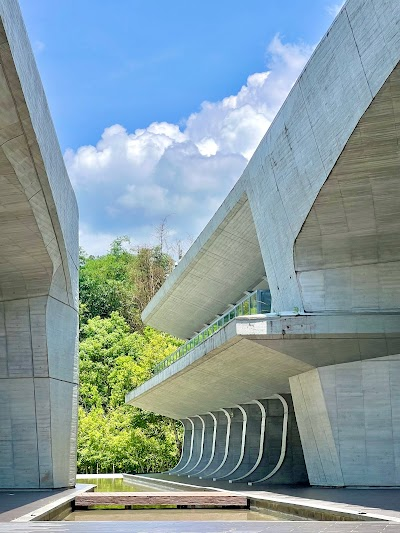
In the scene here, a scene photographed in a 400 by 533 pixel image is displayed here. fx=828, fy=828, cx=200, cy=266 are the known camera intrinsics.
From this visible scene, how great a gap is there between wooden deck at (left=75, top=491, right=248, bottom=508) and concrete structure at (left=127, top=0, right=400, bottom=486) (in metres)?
3.18

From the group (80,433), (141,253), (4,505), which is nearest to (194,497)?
(4,505)

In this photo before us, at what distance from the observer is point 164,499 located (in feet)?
62.1

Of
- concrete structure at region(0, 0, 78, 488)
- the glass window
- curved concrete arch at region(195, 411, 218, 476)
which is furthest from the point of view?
curved concrete arch at region(195, 411, 218, 476)

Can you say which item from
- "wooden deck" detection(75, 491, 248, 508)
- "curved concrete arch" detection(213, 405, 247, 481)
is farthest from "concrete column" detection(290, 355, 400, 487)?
"curved concrete arch" detection(213, 405, 247, 481)

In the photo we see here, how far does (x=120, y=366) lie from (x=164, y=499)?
34158 mm

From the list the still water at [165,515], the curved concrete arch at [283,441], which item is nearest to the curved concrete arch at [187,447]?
the curved concrete arch at [283,441]

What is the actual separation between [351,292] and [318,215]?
2407mm

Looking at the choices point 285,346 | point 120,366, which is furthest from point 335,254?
point 120,366

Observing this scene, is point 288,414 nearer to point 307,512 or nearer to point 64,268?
point 64,268

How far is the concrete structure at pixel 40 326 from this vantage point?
18375mm

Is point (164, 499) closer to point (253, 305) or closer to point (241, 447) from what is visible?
point (253, 305)

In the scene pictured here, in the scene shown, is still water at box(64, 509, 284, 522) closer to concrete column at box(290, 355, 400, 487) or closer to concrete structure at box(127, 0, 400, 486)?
concrete column at box(290, 355, 400, 487)

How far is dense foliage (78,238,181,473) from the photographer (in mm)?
47500

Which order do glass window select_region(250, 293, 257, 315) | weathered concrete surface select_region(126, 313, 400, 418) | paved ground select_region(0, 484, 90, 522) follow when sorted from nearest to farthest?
paved ground select_region(0, 484, 90, 522) < weathered concrete surface select_region(126, 313, 400, 418) < glass window select_region(250, 293, 257, 315)
